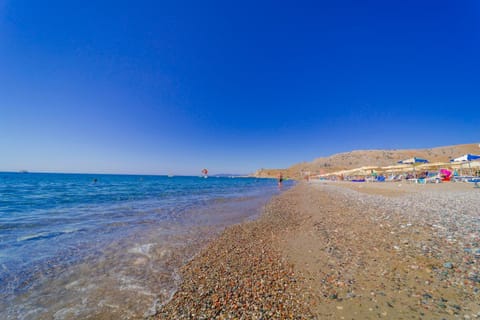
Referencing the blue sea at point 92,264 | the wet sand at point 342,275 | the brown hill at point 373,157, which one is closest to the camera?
the wet sand at point 342,275

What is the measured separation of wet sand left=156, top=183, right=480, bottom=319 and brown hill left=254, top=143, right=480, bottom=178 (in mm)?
96706

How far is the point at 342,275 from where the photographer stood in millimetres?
4109

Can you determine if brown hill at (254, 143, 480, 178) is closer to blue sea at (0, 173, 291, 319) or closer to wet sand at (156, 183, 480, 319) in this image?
→ wet sand at (156, 183, 480, 319)

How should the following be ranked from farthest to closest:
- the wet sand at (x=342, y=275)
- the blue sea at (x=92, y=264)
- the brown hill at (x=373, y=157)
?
1. the brown hill at (x=373, y=157)
2. the blue sea at (x=92, y=264)
3. the wet sand at (x=342, y=275)

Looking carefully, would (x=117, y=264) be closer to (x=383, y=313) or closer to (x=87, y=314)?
(x=87, y=314)

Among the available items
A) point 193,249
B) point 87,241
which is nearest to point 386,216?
point 193,249

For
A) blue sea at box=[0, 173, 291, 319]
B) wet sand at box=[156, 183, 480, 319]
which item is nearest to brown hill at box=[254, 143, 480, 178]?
wet sand at box=[156, 183, 480, 319]

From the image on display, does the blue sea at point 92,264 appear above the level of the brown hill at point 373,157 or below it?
below

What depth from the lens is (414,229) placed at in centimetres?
658

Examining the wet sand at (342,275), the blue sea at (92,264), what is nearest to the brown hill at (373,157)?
the wet sand at (342,275)

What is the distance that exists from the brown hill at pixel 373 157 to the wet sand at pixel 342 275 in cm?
9671

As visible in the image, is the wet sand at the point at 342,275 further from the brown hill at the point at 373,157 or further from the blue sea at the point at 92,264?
the brown hill at the point at 373,157

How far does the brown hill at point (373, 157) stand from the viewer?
3397 inches

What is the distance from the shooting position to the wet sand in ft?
10.1
